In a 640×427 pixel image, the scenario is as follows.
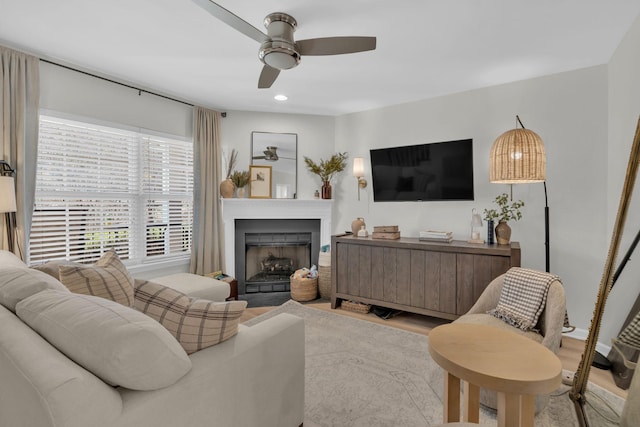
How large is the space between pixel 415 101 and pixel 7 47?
3.84 meters

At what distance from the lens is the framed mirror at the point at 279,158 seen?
4246 mm

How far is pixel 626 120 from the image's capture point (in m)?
2.39

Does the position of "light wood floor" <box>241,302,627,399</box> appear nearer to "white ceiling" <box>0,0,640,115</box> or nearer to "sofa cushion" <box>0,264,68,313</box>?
"sofa cushion" <box>0,264,68,313</box>

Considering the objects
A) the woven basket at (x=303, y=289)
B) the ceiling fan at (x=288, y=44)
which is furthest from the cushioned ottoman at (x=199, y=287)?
the ceiling fan at (x=288, y=44)

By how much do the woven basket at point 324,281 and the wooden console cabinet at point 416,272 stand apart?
1.04 feet

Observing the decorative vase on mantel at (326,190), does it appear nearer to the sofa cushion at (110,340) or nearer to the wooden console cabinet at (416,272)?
the wooden console cabinet at (416,272)

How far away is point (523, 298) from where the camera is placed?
2.15m

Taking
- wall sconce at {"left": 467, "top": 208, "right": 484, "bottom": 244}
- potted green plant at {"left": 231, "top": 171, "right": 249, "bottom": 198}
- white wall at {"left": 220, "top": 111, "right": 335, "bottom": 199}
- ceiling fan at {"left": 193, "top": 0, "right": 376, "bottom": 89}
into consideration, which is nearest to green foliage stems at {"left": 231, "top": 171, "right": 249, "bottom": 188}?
potted green plant at {"left": 231, "top": 171, "right": 249, "bottom": 198}

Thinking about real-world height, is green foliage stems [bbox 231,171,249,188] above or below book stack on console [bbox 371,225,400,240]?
above

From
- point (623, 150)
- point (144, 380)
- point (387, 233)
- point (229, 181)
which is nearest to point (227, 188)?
point (229, 181)

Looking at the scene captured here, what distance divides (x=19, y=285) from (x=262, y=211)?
300 cm

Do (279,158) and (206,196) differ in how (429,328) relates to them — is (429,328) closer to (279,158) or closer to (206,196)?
(279,158)

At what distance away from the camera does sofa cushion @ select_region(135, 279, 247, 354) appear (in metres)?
1.23

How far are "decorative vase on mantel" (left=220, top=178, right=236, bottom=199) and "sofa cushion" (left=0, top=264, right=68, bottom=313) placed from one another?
2713 millimetres
